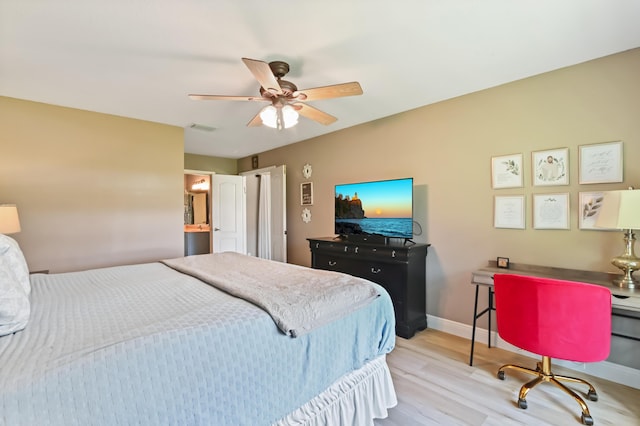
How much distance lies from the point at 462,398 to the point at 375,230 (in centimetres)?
181

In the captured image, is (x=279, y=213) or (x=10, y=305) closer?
(x=10, y=305)

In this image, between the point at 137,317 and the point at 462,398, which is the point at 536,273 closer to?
the point at 462,398

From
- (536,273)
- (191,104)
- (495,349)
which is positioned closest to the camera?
(536,273)

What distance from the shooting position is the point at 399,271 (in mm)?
2963

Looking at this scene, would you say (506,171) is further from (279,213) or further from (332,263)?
(279,213)

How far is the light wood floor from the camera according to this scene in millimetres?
1796

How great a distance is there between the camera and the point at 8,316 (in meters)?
1.10

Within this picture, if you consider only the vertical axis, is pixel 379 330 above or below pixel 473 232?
below

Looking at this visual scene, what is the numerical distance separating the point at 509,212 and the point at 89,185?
445 centimetres

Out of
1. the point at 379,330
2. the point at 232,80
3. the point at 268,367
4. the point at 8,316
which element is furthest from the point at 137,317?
the point at 232,80

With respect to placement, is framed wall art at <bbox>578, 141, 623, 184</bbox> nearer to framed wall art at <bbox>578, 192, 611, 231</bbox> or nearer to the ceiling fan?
framed wall art at <bbox>578, 192, 611, 231</bbox>

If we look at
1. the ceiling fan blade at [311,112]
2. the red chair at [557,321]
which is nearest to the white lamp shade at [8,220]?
the ceiling fan blade at [311,112]

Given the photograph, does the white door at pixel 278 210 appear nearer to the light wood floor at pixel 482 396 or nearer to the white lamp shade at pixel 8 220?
the light wood floor at pixel 482 396

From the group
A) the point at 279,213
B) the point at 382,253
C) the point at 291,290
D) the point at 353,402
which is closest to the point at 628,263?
the point at 382,253
